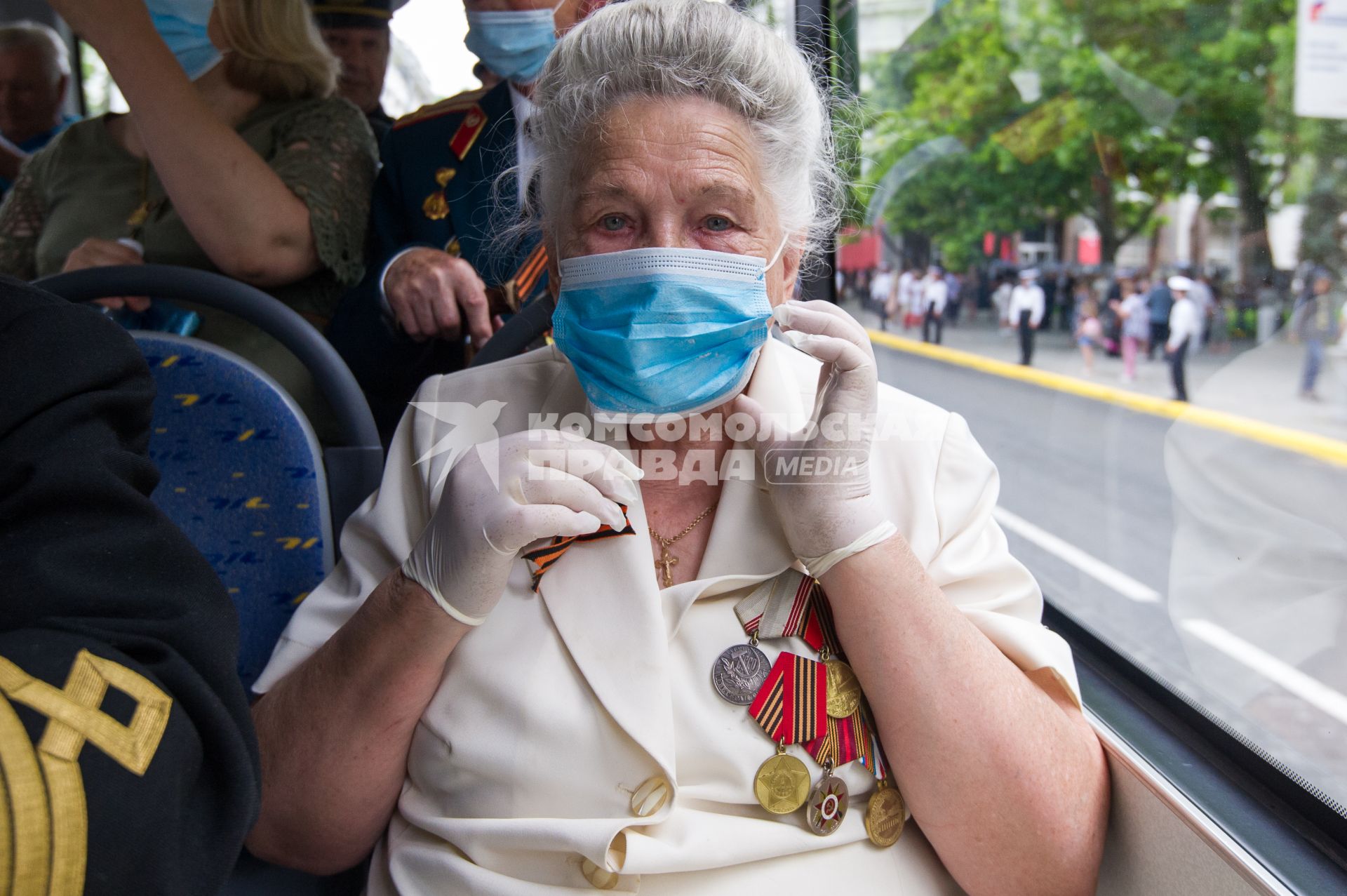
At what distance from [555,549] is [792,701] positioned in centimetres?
37

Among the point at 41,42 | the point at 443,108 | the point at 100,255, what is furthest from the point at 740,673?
the point at 41,42

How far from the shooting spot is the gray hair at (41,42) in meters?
4.08

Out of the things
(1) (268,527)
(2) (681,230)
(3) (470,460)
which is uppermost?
(2) (681,230)

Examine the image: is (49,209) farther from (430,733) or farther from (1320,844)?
(1320,844)

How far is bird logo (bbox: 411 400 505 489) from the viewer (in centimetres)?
145

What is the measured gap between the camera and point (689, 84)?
1334mm

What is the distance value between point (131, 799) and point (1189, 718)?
140 cm

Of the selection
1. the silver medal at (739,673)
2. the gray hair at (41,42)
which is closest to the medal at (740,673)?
the silver medal at (739,673)

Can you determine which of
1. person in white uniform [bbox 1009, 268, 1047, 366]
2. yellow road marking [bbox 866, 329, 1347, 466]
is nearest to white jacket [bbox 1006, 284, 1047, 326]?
person in white uniform [bbox 1009, 268, 1047, 366]

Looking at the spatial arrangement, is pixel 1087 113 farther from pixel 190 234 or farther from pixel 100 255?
pixel 100 255

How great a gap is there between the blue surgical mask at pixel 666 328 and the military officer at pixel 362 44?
1609mm

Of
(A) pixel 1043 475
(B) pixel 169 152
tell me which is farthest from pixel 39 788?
(A) pixel 1043 475

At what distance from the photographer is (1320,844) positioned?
1.13 meters

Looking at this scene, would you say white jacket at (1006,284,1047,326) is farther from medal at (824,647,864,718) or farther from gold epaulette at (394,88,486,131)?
medal at (824,647,864,718)
